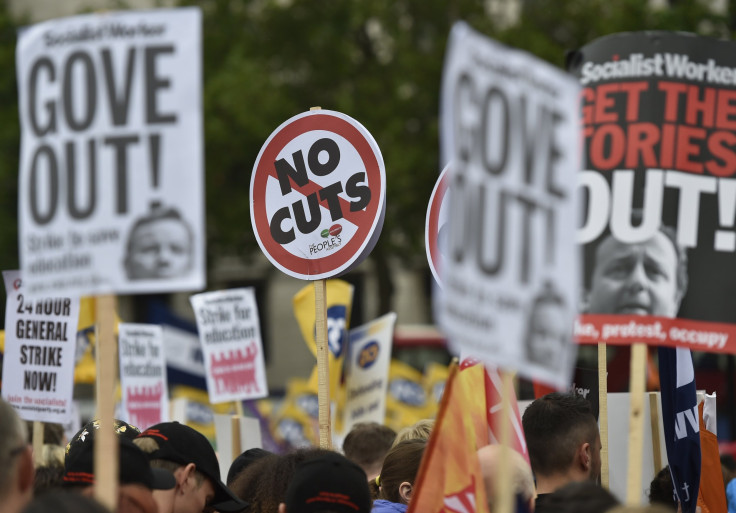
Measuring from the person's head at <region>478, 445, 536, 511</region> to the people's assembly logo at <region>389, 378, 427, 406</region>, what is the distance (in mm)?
12086

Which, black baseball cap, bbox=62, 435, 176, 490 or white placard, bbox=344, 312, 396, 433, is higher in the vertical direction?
black baseball cap, bbox=62, 435, 176, 490

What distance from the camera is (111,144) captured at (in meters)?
3.39

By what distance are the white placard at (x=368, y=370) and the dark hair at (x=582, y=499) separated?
6.35 meters

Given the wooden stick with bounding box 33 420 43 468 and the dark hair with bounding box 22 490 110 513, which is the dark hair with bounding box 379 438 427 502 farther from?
the wooden stick with bounding box 33 420 43 468

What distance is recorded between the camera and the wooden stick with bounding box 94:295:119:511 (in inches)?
124

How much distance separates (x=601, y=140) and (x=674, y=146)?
23cm

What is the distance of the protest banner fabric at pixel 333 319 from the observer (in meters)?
8.89

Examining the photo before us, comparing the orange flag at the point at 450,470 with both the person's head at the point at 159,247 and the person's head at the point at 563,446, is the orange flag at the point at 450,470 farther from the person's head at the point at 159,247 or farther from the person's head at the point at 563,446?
the person's head at the point at 159,247

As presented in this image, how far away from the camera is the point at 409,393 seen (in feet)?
54.0

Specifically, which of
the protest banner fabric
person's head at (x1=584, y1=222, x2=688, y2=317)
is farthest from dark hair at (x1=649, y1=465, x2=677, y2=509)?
the protest banner fabric

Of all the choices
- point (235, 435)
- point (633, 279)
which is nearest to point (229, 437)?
point (235, 435)

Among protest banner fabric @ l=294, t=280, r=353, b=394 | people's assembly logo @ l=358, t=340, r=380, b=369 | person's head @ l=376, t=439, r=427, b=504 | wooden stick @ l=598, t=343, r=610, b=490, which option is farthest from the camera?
people's assembly logo @ l=358, t=340, r=380, b=369

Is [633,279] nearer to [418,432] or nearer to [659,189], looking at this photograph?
[659,189]

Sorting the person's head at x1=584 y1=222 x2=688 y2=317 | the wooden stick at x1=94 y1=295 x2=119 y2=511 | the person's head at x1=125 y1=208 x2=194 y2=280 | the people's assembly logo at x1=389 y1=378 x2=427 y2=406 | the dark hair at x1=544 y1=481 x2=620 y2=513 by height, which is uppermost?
the person's head at x1=125 y1=208 x2=194 y2=280
